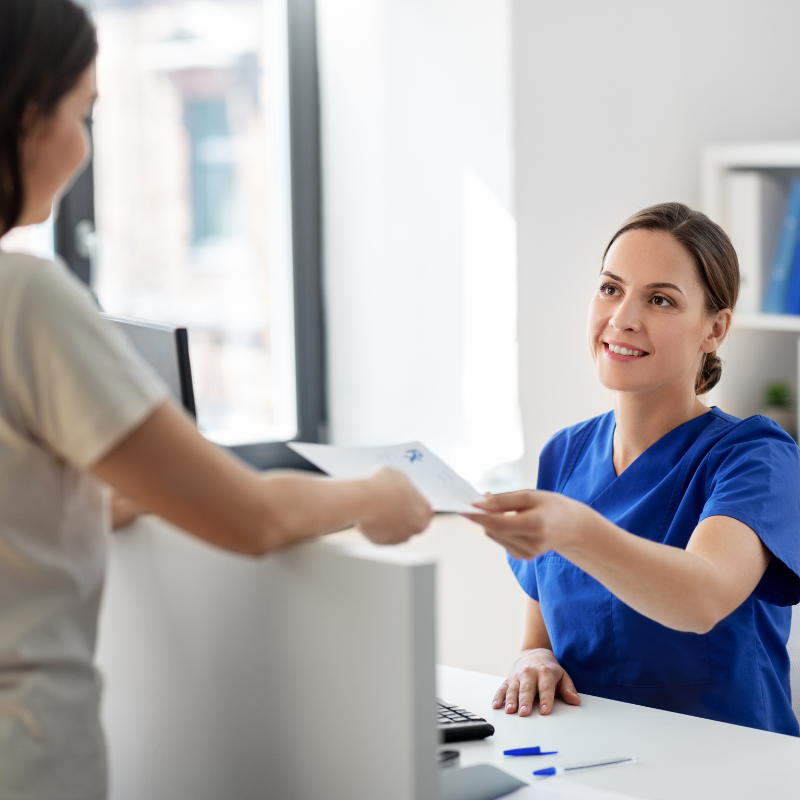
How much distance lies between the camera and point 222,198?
8.70 ft

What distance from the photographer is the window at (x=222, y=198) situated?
244cm

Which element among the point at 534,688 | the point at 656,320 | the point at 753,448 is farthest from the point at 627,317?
the point at 534,688

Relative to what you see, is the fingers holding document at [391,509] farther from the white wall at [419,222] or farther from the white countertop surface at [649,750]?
the white wall at [419,222]

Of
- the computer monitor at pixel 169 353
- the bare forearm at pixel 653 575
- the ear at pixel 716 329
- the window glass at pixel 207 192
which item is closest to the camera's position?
the computer monitor at pixel 169 353

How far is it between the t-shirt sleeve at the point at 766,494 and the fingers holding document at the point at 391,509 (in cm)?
52

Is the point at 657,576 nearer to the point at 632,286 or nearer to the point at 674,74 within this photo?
the point at 632,286

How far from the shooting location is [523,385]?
2.51 m

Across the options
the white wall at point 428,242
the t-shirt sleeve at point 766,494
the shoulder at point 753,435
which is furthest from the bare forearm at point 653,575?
the white wall at point 428,242

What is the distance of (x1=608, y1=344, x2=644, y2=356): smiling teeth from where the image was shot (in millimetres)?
1418

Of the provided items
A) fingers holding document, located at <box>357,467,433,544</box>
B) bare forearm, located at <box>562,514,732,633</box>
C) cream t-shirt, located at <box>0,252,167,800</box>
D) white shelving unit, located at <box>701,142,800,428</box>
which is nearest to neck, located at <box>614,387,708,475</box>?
bare forearm, located at <box>562,514,732,633</box>

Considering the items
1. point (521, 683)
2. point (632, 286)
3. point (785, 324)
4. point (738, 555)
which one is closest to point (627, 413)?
point (632, 286)

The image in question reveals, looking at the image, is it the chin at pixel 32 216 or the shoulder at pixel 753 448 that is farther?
the shoulder at pixel 753 448

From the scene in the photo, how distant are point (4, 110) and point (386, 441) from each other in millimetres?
2011

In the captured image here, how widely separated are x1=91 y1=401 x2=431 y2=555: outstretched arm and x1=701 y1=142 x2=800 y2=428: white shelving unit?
206 centimetres
